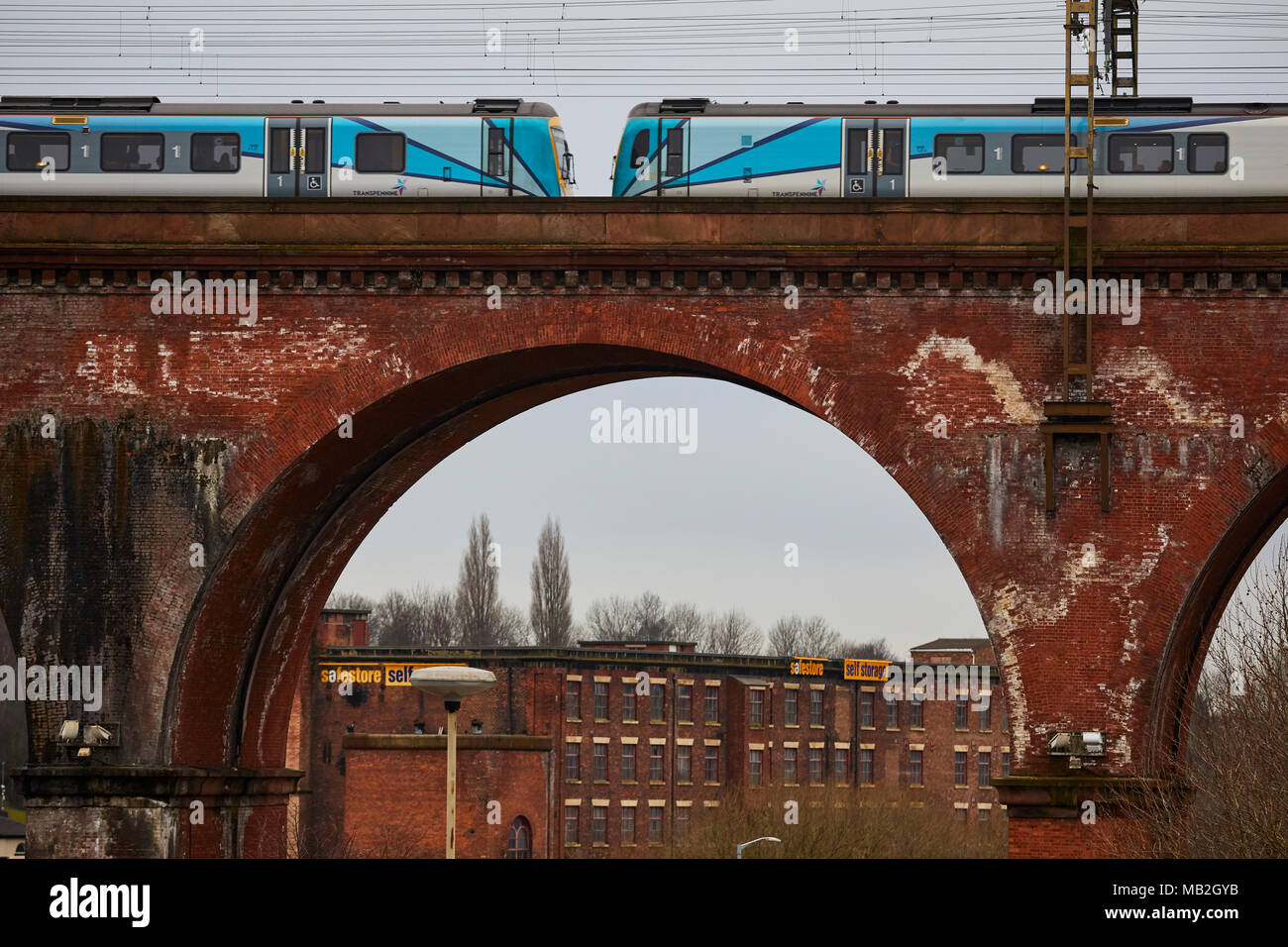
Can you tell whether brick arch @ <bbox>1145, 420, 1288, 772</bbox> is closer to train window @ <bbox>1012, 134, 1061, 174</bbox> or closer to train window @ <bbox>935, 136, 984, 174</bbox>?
train window @ <bbox>1012, 134, 1061, 174</bbox>

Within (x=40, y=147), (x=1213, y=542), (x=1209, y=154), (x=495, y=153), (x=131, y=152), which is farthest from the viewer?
(x=40, y=147)

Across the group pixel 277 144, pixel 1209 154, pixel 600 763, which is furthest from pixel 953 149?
pixel 600 763

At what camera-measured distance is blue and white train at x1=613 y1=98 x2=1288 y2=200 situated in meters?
30.4

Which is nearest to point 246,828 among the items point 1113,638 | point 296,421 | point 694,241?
point 296,421

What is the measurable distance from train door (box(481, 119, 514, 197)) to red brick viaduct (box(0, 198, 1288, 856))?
5685 mm

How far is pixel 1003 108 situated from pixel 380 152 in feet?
32.5

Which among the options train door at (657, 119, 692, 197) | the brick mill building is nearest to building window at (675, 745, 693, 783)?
the brick mill building

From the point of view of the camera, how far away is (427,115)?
3080 centimetres

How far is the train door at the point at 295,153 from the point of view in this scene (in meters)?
30.6

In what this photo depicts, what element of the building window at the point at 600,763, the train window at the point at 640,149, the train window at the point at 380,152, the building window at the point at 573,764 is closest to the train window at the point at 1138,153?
the train window at the point at 640,149

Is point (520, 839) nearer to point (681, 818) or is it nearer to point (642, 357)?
point (681, 818)

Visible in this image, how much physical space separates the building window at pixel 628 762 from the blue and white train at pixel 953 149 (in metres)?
39.6

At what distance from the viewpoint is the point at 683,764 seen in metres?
69.8
